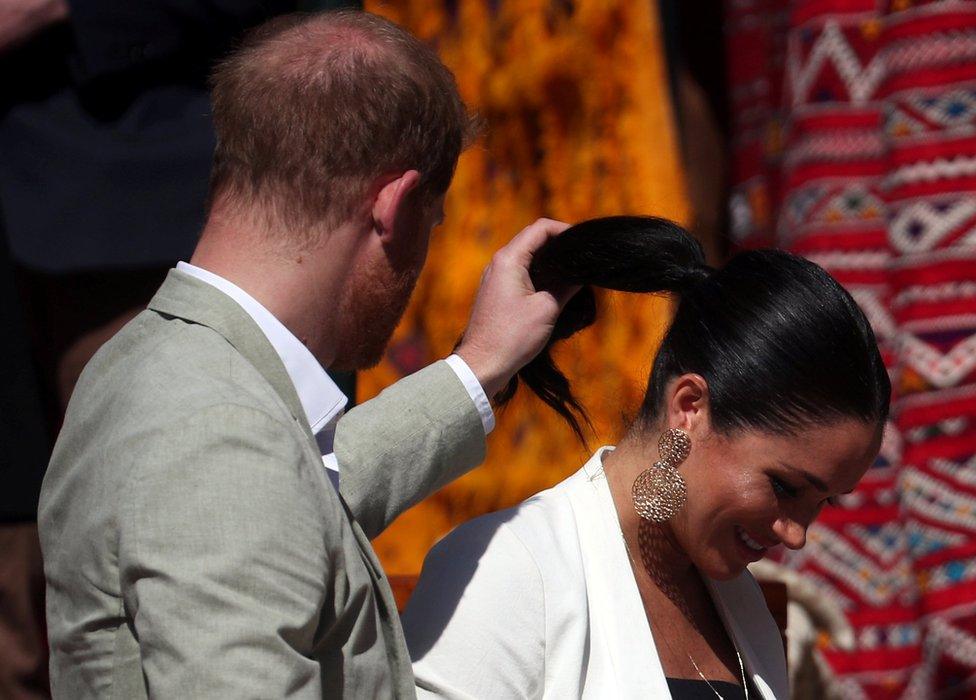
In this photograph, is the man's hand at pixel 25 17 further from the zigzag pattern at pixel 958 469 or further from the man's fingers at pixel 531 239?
the zigzag pattern at pixel 958 469

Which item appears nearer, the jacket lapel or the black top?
the jacket lapel

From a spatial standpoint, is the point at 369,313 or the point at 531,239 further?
the point at 531,239

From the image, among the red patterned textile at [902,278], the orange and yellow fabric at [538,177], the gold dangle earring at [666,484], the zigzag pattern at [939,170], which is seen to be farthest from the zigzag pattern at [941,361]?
the gold dangle earring at [666,484]

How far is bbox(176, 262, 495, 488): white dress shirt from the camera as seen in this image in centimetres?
128

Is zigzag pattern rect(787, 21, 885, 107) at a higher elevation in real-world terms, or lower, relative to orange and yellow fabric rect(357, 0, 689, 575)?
higher

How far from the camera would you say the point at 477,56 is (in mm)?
2754

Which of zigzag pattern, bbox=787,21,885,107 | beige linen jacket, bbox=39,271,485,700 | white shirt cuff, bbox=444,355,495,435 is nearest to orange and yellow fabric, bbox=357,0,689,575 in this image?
zigzag pattern, bbox=787,21,885,107

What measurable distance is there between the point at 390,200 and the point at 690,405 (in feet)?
2.10

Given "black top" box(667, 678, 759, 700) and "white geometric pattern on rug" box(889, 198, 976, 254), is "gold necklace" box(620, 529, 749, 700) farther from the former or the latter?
"white geometric pattern on rug" box(889, 198, 976, 254)

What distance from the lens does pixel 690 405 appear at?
5.95 feet

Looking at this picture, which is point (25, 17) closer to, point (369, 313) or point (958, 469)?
point (369, 313)

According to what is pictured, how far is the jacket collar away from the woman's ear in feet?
2.27

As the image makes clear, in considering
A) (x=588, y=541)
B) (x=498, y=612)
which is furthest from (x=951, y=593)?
(x=498, y=612)

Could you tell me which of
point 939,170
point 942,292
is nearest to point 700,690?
point 942,292
